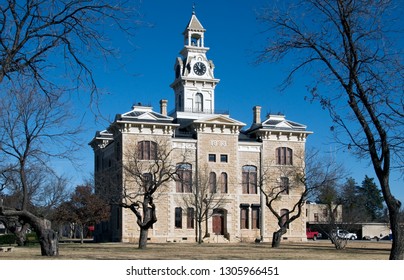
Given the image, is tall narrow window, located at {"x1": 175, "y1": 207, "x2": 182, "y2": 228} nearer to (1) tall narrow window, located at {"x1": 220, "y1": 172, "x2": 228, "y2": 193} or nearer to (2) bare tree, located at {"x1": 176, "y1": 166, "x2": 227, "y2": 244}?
(2) bare tree, located at {"x1": 176, "y1": 166, "x2": 227, "y2": 244}

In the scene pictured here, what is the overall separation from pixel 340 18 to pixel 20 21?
967cm

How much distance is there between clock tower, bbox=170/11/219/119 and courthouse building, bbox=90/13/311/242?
126 centimetres

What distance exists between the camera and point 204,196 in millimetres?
59531

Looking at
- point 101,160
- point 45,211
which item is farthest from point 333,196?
point 45,211

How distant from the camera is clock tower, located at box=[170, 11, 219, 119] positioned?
2766 inches

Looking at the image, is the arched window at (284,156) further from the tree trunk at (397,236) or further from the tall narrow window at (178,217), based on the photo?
the tree trunk at (397,236)

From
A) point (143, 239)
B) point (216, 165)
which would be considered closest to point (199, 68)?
point (216, 165)

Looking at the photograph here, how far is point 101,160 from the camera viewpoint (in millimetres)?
69125

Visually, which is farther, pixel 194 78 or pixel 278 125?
pixel 194 78

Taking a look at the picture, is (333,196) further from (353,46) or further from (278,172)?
(353,46)

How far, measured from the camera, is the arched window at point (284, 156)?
214 feet

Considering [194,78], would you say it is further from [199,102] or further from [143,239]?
[143,239]

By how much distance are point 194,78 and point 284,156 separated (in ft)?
45.3
